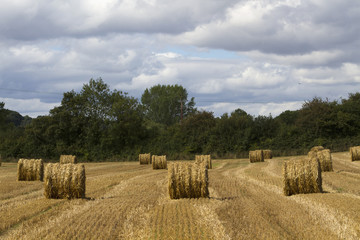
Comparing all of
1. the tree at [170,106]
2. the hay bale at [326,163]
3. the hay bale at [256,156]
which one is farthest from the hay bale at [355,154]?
the tree at [170,106]

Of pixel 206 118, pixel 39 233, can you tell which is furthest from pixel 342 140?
pixel 39 233

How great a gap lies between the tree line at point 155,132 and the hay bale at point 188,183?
28409mm

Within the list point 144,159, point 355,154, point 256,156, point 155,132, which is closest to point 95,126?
point 155,132

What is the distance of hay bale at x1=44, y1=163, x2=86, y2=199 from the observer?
10.3 meters

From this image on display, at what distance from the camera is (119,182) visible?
1538cm

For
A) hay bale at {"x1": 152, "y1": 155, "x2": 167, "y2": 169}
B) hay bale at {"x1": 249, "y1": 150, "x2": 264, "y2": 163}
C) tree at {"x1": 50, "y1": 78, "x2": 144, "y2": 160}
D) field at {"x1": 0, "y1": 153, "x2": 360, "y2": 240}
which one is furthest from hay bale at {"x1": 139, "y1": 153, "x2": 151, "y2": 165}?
field at {"x1": 0, "y1": 153, "x2": 360, "y2": 240}

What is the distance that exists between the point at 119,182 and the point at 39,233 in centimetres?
857

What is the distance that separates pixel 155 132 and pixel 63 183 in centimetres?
3415

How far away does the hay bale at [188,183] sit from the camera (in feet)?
32.2

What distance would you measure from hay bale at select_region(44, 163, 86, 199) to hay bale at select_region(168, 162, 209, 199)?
7.33 ft

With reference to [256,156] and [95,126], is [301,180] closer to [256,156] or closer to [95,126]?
[256,156]

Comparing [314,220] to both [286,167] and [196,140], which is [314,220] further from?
[196,140]

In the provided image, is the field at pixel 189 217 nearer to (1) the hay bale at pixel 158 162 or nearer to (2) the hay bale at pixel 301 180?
(2) the hay bale at pixel 301 180

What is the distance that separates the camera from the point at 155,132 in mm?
44406
